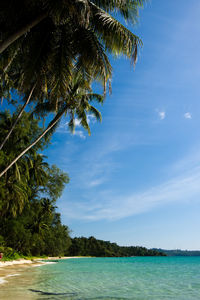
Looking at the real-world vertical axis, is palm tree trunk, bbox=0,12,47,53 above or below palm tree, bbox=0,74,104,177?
below

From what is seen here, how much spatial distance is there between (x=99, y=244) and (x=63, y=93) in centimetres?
10802

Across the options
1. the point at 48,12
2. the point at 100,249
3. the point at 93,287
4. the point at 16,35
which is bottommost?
the point at 93,287

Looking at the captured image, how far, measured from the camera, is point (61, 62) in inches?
269

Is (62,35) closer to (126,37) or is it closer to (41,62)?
(41,62)

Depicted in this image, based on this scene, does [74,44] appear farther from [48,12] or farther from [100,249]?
[100,249]

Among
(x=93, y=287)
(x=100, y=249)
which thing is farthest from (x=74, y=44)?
(x=100, y=249)

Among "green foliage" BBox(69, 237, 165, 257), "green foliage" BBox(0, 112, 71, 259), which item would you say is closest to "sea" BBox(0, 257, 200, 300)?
"green foliage" BBox(0, 112, 71, 259)

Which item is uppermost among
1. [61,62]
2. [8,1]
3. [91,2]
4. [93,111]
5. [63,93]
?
[93,111]

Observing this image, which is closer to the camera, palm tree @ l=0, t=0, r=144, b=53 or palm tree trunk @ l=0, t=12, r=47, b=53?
palm tree trunk @ l=0, t=12, r=47, b=53

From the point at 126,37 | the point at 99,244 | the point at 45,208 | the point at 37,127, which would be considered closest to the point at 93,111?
the point at 37,127

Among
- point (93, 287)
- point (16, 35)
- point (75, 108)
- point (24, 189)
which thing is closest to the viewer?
point (16, 35)

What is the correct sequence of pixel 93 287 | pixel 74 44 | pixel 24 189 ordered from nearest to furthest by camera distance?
pixel 74 44 → pixel 93 287 → pixel 24 189

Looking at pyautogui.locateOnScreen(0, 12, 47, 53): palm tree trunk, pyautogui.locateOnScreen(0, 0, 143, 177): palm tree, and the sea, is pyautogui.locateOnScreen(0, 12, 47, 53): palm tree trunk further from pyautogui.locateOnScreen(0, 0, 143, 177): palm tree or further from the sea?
the sea

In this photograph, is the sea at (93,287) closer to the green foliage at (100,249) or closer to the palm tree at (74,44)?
the palm tree at (74,44)
